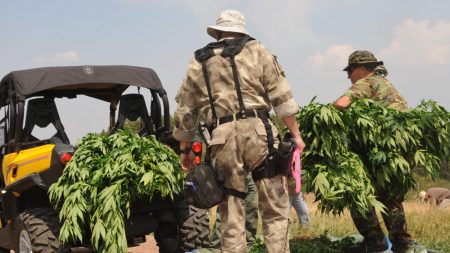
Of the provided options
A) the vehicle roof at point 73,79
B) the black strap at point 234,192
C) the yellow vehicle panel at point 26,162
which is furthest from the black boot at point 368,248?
the yellow vehicle panel at point 26,162

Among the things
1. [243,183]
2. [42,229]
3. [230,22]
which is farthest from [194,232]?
[230,22]

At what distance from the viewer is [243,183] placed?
490cm

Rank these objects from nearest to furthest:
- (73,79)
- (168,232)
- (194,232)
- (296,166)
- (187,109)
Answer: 1. (296,166)
2. (187,109)
3. (194,232)
4. (168,232)
5. (73,79)

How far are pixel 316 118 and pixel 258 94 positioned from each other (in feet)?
2.40

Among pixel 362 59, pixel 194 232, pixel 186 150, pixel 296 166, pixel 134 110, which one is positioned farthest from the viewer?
pixel 134 110

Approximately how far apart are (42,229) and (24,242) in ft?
1.54

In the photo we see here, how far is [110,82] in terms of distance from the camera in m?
7.06

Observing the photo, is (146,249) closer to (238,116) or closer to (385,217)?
(385,217)

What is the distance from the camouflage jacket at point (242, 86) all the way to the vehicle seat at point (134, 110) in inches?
89.8

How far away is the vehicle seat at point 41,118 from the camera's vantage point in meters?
6.79

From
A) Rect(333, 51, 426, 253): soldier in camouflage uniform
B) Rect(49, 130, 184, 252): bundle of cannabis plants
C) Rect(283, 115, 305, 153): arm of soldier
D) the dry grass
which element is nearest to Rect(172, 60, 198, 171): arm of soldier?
Rect(49, 130, 184, 252): bundle of cannabis plants

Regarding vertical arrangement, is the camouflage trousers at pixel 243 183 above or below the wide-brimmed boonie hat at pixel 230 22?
below

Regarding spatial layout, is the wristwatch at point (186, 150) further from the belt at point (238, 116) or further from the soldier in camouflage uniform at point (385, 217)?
the soldier in camouflage uniform at point (385, 217)

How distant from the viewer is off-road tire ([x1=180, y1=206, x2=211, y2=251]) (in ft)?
20.5
